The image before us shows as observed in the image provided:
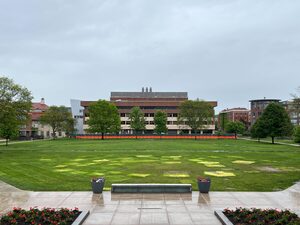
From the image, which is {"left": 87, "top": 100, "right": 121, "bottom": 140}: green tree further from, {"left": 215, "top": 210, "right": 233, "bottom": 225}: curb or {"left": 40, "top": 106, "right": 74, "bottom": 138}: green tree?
{"left": 215, "top": 210, "right": 233, "bottom": 225}: curb

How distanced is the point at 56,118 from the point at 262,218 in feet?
331

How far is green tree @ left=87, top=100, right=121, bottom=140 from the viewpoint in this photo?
9681 cm

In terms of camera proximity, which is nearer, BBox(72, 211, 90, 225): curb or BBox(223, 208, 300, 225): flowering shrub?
BBox(223, 208, 300, 225): flowering shrub

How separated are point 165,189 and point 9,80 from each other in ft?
123

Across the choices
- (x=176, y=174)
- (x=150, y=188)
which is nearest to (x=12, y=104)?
(x=176, y=174)

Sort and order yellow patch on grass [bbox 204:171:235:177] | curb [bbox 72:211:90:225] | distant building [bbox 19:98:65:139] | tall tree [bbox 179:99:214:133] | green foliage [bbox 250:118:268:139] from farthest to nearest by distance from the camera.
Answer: distant building [bbox 19:98:65:139] < tall tree [bbox 179:99:214:133] < green foliage [bbox 250:118:268:139] < yellow patch on grass [bbox 204:171:235:177] < curb [bbox 72:211:90:225]

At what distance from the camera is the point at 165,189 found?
17.6 m

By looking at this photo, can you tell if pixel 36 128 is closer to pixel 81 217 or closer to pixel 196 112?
pixel 196 112

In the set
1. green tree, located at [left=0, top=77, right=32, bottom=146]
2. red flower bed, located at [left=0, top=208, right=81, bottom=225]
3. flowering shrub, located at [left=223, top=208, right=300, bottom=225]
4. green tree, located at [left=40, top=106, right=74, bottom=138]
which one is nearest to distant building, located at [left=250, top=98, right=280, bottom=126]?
green tree, located at [left=40, top=106, right=74, bottom=138]

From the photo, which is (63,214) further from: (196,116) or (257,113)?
(257,113)

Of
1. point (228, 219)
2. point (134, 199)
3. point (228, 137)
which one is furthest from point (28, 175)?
point (228, 137)

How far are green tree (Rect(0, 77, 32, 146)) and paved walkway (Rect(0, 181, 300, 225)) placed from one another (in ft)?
88.9

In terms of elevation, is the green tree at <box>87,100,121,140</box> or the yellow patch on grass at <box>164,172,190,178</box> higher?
the green tree at <box>87,100,121,140</box>

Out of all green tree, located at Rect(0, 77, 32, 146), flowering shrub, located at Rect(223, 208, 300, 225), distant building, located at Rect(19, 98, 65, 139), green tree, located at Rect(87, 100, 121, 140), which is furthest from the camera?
distant building, located at Rect(19, 98, 65, 139)
